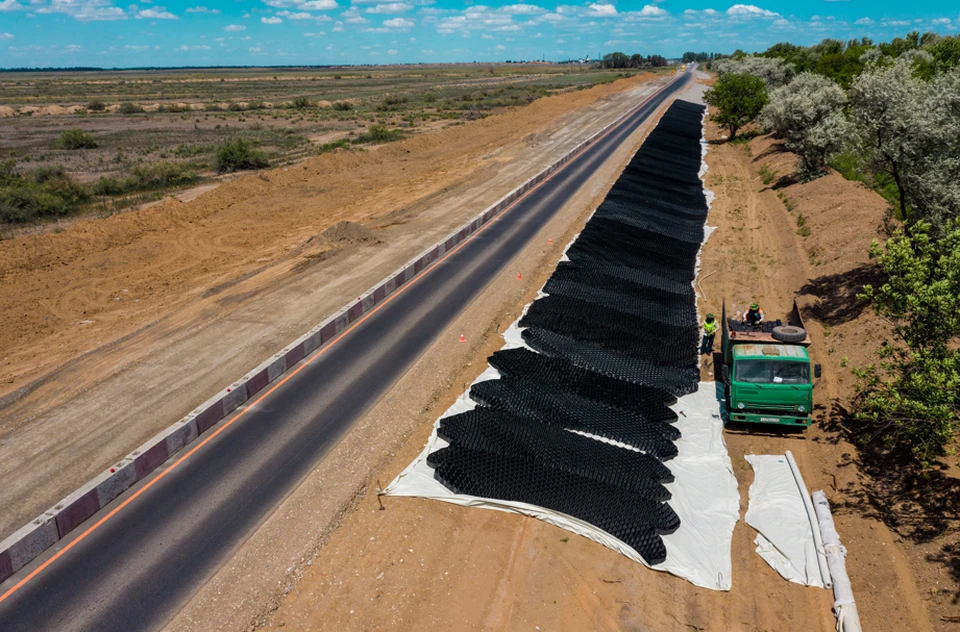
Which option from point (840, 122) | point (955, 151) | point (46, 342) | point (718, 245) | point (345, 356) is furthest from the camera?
point (840, 122)

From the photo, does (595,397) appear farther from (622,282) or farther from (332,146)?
(332,146)

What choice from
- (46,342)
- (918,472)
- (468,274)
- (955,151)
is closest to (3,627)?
(46,342)

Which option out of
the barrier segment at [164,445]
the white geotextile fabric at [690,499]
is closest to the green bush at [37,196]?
the barrier segment at [164,445]

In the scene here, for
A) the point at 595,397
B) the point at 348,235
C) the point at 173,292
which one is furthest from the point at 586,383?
the point at 348,235

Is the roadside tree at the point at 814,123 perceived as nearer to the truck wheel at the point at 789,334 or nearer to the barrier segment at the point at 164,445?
the truck wheel at the point at 789,334

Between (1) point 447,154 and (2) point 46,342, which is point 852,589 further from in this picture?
(1) point 447,154

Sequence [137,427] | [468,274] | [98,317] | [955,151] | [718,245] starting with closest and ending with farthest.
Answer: [137,427] < [955,151] < [98,317] < [468,274] < [718,245]
